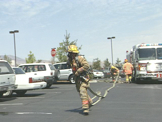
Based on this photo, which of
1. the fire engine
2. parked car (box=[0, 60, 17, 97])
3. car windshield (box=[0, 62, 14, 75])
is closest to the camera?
parked car (box=[0, 60, 17, 97])

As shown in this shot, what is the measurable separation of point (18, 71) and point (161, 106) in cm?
683

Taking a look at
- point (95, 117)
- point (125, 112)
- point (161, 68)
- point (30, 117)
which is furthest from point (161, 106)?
point (161, 68)

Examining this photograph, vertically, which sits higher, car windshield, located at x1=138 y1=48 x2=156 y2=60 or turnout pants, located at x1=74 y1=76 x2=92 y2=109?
car windshield, located at x1=138 y1=48 x2=156 y2=60

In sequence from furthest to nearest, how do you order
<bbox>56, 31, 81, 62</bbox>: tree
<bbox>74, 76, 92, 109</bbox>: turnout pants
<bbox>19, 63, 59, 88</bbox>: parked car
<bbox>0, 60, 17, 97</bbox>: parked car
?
<bbox>56, 31, 81, 62</bbox>: tree < <bbox>19, 63, 59, 88</bbox>: parked car < <bbox>0, 60, 17, 97</bbox>: parked car < <bbox>74, 76, 92, 109</bbox>: turnout pants

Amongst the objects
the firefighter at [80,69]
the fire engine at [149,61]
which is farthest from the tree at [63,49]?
the firefighter at [80,69]

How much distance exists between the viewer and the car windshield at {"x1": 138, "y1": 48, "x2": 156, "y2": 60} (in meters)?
17.1

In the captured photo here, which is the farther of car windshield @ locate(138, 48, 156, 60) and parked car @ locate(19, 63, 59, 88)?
car windshield @ locate(138, 48, 156, 60)

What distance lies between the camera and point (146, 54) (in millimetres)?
17234

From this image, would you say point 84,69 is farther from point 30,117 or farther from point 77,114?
point 30,117

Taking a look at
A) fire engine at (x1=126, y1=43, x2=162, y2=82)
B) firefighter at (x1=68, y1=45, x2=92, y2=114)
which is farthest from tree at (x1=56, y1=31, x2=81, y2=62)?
firefighter at (x1=68, y1=45, x2=92, y2=114)

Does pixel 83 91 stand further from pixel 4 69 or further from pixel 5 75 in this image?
pixel 4 69

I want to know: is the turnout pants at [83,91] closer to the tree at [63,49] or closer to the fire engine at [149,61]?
the fire engine at [149,61]

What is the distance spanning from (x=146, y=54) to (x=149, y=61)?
68 cm

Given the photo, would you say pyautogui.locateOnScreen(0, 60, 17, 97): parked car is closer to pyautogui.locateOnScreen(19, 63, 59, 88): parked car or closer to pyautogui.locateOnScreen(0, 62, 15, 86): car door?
pyautogui.locateOnScreen(0, 62, 15, 86): car door
